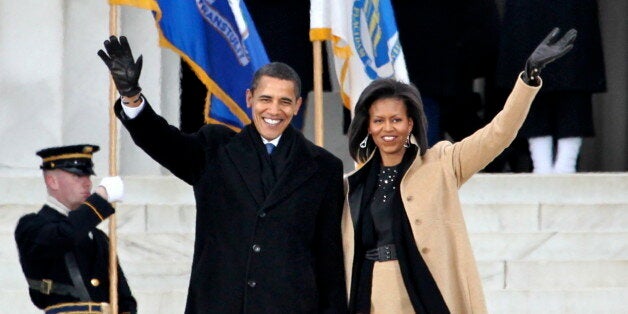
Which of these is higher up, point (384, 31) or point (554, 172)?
point (384, 31)

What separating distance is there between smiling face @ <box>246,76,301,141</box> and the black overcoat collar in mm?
61

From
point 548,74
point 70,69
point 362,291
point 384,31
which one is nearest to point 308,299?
point 362,291

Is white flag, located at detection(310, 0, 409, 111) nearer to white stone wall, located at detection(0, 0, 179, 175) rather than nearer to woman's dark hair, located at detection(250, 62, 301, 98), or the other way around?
white stone wall, located at detection(0, 0, 179, 175)

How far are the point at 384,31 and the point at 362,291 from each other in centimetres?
348

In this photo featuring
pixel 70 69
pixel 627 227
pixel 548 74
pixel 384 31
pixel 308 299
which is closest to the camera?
pixel 308 299

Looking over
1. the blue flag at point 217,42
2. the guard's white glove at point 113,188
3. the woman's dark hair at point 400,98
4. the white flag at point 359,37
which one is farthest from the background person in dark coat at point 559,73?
the woman's dark hair at point 400,98

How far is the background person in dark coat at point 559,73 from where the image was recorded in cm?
1271

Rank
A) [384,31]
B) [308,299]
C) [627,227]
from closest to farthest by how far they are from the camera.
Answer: [308,299], [384,31], [627,227]

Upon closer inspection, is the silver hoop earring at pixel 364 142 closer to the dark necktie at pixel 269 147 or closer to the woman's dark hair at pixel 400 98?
the woman's dark hair at pixel 400 98

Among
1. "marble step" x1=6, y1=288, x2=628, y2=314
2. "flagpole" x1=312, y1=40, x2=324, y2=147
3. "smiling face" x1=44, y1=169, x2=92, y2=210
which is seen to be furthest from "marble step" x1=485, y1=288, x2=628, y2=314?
"smiling face" x1=44, y1=169, x2=92, y2=210

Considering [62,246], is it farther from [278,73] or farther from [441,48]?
[441,48]

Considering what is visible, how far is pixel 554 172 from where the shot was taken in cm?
1279

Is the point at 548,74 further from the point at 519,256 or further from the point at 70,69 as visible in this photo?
the point at 70,69

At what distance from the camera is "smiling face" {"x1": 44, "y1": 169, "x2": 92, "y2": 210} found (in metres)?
8.68
